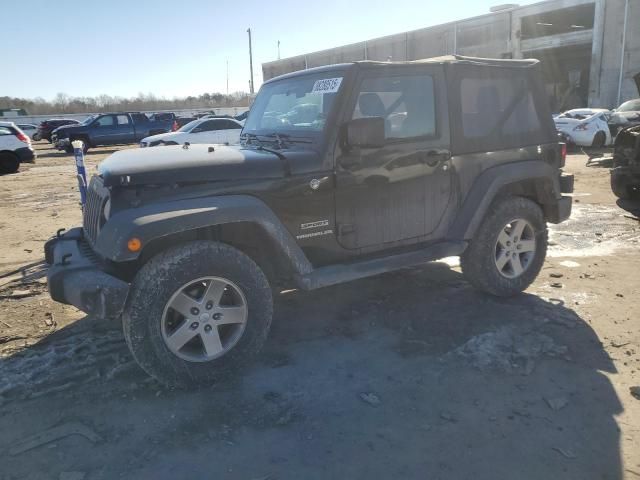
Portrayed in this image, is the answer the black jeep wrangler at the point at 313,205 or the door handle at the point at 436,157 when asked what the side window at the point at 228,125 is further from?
the door handle at the point at 436,157

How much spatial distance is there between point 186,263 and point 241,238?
512 mm

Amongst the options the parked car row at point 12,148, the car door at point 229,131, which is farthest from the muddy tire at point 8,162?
the car door at point 229,131

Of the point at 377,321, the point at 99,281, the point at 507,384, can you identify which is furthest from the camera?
the point at 377,321

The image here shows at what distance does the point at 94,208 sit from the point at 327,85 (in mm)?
1961

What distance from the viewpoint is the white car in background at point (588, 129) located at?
16.0 metres

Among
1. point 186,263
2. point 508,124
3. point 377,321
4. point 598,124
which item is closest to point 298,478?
point 186,263

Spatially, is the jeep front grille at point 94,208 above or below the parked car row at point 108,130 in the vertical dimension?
below

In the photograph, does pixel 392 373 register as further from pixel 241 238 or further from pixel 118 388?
pixel 118 388

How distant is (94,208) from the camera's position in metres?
3.67

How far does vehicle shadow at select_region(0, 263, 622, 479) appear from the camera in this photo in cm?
255

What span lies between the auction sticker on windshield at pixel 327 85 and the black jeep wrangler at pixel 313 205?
13 millimetres

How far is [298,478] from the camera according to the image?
2438mm

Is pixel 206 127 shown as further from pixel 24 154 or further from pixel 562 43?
pixel 562 43

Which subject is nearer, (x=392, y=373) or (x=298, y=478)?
(x=298, y=478)
